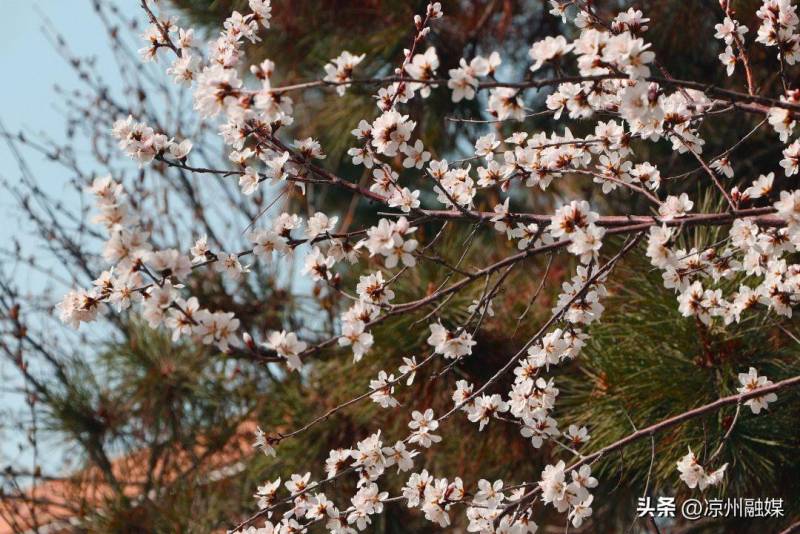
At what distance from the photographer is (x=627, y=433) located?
6.17 ft

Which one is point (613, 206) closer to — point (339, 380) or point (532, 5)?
point (532, 5)

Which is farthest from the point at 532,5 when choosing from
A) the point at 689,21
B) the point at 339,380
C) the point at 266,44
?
the point at 339,380

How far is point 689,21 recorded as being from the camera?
2.88 meters

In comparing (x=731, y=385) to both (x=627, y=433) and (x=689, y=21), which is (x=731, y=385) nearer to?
(x=627, y=433)

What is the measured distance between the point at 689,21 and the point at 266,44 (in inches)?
52.6

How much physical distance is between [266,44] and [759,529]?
209 centimetres

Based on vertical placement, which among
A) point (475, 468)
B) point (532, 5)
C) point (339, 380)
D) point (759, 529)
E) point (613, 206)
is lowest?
point (759, 529)

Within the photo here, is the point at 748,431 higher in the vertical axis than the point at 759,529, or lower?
higher

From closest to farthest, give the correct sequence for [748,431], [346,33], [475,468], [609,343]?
[748,431] < [609,343] < [475,468] < [346,33]

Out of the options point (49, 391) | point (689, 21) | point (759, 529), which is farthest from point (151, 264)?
point (689, 21)

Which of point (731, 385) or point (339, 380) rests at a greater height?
point (339, 380)

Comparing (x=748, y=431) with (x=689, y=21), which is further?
(x=689, y=21)

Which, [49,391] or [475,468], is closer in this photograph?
[475,468]

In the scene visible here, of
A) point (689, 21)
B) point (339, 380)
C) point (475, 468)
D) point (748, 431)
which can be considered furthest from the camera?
point (689, 21)
